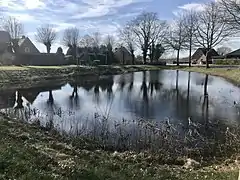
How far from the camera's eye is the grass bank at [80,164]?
19.9 feet

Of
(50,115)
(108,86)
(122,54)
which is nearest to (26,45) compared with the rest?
(122,54)

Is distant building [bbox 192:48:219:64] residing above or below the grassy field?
above

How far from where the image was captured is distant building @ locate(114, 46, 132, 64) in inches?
2931

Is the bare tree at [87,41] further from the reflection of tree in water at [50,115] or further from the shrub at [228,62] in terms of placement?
the reflection of tree in water at [50,115]

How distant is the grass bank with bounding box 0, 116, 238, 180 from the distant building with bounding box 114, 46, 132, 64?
64.1m

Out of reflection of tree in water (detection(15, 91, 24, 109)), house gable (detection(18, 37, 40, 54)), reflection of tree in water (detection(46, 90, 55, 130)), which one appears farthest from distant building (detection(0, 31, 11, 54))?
reflection of tree in water (detection(46, 90, 55, 130))

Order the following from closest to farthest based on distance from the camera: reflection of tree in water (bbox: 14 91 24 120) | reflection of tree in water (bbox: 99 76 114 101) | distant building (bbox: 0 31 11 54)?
1. reflection of tree in water (bbox: 14 91 24 120)
2. reflection of tree in water (bbox: 99 76 114 101)
3. distant building (bbox: 0 31 11 54)

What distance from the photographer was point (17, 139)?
960 centimetres

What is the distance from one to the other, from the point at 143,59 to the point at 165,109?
60.7 metres

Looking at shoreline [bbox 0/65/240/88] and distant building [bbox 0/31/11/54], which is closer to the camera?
shoreline [bbox 0/65/240/88]

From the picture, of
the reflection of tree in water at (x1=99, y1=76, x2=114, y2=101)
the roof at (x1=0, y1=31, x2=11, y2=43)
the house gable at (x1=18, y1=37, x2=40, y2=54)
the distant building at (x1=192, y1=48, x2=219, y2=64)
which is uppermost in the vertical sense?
the roof at (x1=0, y1=31, x2=11, y2=43)

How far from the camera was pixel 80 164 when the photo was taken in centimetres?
729

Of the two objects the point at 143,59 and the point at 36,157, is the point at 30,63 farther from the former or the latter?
the point at 36,157

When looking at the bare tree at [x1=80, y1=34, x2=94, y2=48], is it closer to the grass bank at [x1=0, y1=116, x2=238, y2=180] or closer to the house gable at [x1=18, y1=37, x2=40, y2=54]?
the house gable at [x1=18, y1=37, x2=40, y2=54]
